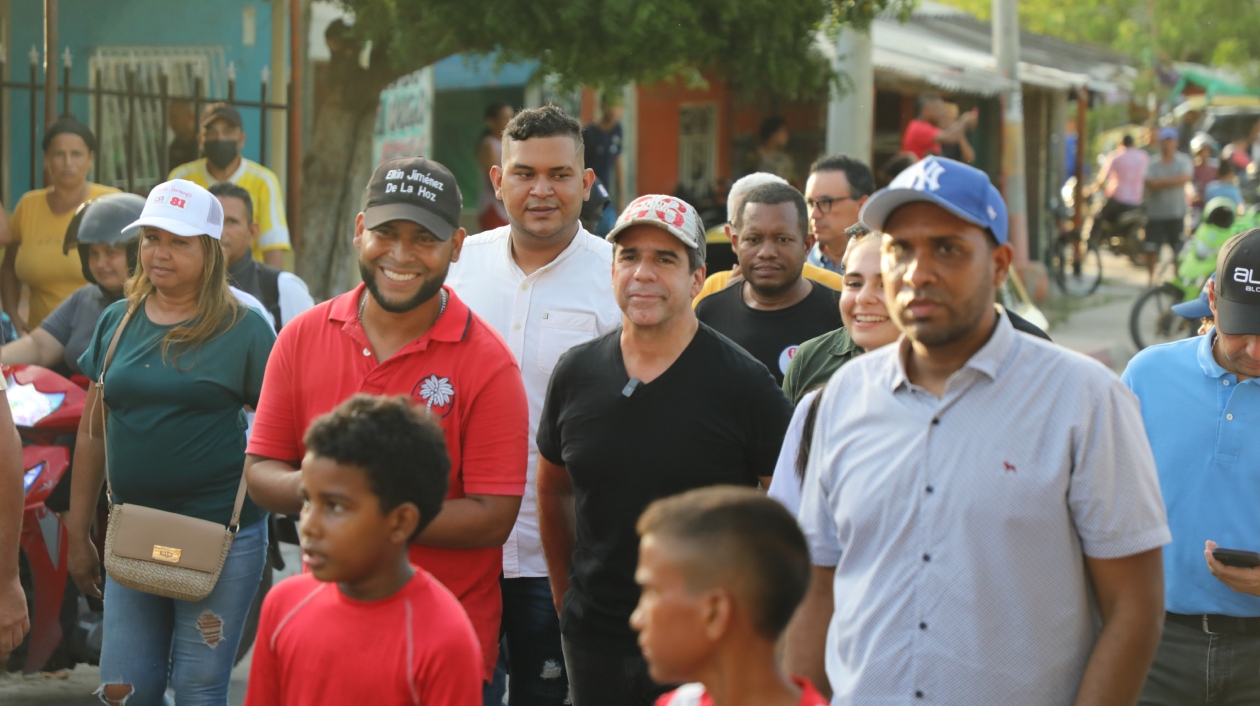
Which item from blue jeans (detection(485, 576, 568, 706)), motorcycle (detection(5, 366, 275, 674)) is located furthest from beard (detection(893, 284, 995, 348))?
motorcycle (detection(5, 366, 275, 674))

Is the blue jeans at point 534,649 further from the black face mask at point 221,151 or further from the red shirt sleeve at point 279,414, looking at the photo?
the black face mask at point 221,151

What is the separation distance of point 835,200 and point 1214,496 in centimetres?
297

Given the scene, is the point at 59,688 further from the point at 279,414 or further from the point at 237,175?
the point at 237,175

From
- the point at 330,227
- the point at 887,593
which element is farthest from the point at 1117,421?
the point at 330,227

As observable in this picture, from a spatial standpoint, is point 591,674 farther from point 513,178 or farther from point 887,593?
point 513,178

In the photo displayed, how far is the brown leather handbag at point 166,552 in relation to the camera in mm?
4441

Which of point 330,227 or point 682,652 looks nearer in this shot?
point 682,652

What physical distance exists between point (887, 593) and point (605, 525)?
119 cm

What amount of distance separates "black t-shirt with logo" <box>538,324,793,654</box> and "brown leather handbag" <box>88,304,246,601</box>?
131 cm

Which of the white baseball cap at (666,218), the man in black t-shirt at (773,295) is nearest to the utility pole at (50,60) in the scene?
the man in black t-shirt at (773,295)

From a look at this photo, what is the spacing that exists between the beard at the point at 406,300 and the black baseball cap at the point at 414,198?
0.12 meters

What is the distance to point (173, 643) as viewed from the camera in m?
4.62

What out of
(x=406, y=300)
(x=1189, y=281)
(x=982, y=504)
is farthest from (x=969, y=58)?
(x=982, y=504)

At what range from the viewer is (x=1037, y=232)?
22.8 metres
